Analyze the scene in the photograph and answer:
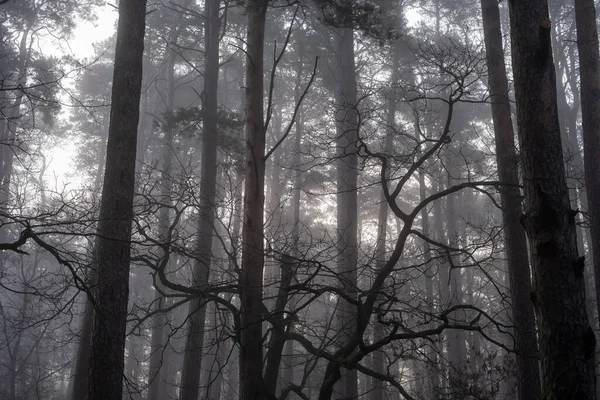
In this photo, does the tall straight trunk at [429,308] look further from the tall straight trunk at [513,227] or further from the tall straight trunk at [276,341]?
the tall straight trunk at [276,341]

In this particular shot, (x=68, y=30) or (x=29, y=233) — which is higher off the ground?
(x=68, y=30)

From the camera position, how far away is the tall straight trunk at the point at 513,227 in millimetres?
7891

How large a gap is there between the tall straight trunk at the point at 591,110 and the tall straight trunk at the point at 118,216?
24.3ft

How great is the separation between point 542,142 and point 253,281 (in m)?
3.44

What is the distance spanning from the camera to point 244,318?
610 cm

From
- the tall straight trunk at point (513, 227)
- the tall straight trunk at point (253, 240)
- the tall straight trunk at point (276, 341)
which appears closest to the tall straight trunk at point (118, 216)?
the tall straight trunk at point (253, 240)

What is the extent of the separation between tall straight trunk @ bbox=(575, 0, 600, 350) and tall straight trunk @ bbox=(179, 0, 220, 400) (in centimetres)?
671

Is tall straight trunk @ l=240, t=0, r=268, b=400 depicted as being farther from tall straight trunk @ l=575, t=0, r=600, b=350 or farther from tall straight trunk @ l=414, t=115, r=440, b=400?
tall straight trunk @ l=575, t=0, r=600, b=350

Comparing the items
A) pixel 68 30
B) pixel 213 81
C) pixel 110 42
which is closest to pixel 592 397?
pixel 213 81

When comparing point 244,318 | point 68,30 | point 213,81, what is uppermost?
point 68,30

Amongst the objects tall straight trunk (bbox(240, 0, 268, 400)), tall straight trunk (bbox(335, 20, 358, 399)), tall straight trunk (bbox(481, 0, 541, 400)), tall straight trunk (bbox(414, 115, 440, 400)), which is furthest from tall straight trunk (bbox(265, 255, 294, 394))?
tall straight trunk (bbox(335, 20, 358, 399))

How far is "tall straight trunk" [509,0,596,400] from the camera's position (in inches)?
185

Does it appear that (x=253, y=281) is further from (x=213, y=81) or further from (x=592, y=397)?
(x=213, y=81)

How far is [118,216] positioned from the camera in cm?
652
